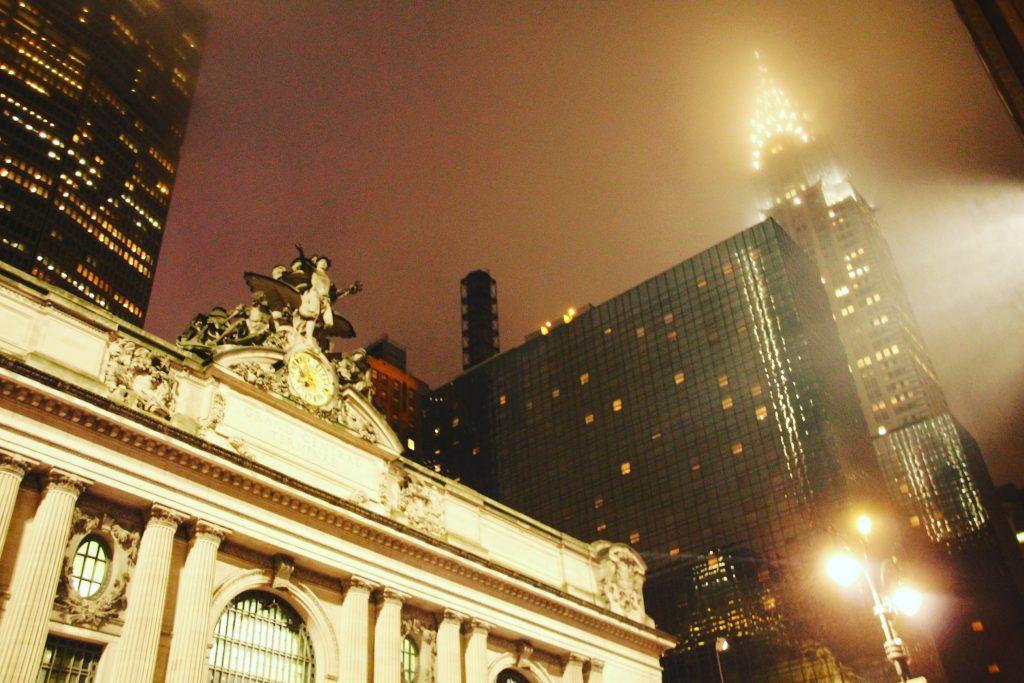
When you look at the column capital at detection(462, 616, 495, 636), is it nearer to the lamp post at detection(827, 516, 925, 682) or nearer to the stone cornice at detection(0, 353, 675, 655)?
the stone cornice at detection(0, 353, 675, 655)

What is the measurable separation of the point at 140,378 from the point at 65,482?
476cm

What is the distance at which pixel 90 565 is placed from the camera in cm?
2541

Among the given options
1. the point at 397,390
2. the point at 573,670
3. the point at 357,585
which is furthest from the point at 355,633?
the point at 397,390

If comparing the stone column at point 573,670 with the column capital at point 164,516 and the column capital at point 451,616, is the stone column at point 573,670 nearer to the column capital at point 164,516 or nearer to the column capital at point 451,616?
the column capital at point 451,616

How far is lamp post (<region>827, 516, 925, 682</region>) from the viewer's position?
18.0 metres

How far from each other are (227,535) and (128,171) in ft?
291

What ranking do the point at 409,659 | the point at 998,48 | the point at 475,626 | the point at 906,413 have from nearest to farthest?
1. the point at 998,48
2. the point at 409,659
3. the point at 475,626
4. the point at 906,413

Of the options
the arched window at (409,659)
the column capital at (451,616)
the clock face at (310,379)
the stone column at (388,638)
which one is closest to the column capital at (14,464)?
the clock face at (310,379)

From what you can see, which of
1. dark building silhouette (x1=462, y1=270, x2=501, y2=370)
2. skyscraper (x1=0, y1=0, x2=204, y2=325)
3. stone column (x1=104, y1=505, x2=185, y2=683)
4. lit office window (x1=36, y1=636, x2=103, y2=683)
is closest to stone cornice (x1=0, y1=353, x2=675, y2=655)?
stone column (x1=104, y1=505, x2=185, y2=683)

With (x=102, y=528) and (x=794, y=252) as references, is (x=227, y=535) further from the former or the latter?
(x=794, y=252)

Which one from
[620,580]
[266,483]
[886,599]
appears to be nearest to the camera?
[886,599]

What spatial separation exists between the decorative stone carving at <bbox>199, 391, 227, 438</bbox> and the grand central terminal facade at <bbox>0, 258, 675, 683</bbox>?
10 cm

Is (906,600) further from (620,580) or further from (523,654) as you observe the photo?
(620,580)

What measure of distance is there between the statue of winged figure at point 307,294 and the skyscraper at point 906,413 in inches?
3255
